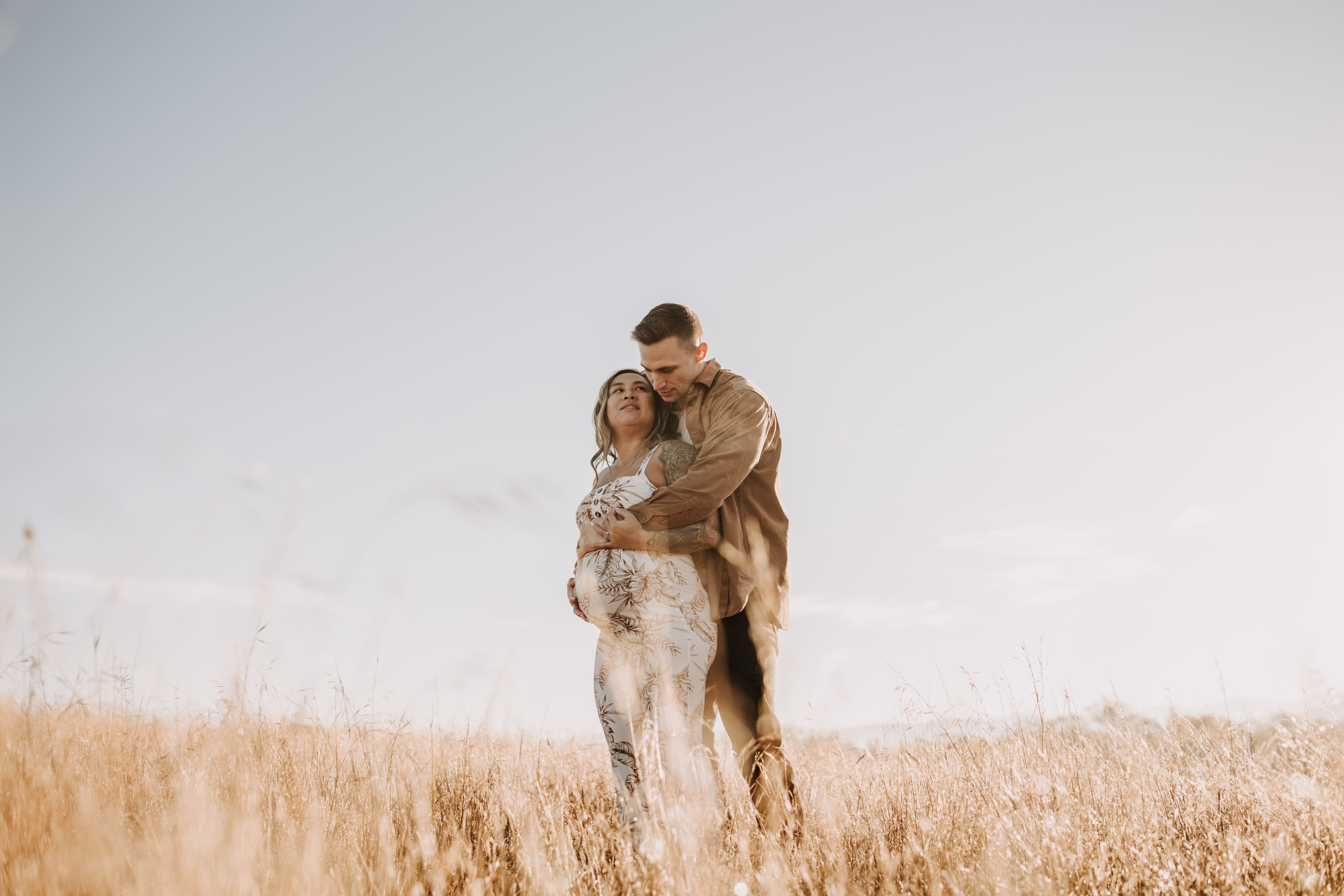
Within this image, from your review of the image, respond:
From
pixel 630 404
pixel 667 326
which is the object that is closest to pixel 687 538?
pixel 630 404

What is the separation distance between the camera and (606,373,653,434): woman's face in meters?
3.12

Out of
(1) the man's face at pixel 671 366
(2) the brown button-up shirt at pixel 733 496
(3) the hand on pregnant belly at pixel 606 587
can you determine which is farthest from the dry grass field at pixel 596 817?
(1) the man's face at pixel 671 366

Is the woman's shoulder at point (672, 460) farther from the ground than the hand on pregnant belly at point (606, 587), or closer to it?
farther from the ground

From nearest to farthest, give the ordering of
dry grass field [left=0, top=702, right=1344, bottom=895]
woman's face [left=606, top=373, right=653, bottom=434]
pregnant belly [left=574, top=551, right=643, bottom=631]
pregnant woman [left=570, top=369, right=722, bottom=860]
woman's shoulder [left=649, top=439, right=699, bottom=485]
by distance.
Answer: dry grass field [left=0, top=702, right=1344, bottom=895] < pregnant woman [left=570, top=369, right=722, bottom=860] < pregnant belly [left=574, top=551, right=643, bottom=631] < woman's shoulder [left=649, top=439, right=699, bottom=485] < woman's face [left=606, top=373, right=653, bottom=434]

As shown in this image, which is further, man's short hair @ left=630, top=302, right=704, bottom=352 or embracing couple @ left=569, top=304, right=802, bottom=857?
man's short hair @ left=630, top=302, right=704, bottom=352

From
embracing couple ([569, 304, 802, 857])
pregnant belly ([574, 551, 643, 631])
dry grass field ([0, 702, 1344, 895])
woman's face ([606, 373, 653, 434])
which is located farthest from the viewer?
woman's face ([606, 373, 653, 434])

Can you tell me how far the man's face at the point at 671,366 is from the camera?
312 centimetres

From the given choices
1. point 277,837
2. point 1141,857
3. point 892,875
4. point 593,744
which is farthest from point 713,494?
point 593,744

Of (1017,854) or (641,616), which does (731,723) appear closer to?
(641,616)

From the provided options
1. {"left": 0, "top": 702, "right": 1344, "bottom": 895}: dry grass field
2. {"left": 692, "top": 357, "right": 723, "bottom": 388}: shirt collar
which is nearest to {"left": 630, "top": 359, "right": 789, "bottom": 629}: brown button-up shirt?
{"left": 692, "top": 357, "right": 723, "bottom": 388}: shirt collar

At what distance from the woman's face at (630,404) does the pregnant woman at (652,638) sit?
0.25m

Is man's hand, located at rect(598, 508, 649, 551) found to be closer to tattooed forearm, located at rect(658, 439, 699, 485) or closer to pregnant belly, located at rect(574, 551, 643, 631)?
pregnant belly, located at rect(574, 551, 643, 631)

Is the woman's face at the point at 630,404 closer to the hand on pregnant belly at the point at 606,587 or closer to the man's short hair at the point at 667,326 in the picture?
the man's short hair at the point at 667,326

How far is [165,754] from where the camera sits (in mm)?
3062
